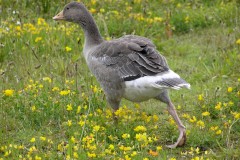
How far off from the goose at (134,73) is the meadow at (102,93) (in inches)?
7.5

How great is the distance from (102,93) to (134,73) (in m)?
1.07

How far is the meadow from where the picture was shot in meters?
6.25

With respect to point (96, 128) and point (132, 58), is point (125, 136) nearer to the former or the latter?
point (96, 128)

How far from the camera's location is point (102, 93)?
7.57 m

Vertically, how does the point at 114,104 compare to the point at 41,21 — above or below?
below

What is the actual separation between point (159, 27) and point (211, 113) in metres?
3.30

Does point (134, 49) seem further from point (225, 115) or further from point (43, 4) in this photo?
point (43, 4)

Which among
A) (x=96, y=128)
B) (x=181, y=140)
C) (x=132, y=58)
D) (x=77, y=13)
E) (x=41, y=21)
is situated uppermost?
(x=77, y=13)

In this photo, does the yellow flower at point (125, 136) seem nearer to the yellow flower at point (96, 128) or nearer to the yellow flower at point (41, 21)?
the yellow flower at point (96, 128)

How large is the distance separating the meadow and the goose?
0.62ft

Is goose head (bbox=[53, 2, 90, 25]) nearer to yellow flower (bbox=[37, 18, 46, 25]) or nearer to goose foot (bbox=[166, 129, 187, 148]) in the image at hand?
goose foot (bbox=[166, 129, 187, 148])

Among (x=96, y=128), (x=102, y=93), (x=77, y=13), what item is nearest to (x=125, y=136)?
(x=96, y=128)

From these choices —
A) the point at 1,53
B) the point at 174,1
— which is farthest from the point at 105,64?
the point at 174,1

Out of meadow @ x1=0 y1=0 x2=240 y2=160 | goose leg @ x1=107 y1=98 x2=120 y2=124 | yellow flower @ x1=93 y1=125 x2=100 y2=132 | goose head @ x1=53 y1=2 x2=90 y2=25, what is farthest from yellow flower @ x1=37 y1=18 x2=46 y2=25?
yellow flower @ x1=93 y1=125 x2=100 y2=132
